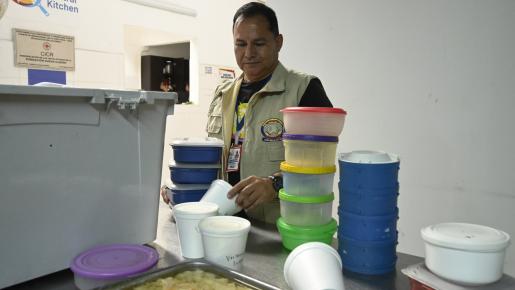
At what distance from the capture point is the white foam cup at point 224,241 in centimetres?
98

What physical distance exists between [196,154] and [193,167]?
0.17ft

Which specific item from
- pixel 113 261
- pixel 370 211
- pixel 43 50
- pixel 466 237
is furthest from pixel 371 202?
pixel 43 50

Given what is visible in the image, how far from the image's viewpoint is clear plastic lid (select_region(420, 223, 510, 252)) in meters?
0.75

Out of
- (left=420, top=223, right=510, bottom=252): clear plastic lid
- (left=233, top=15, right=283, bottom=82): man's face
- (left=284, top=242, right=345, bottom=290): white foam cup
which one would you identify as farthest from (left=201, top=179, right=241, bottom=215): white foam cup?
(left=233, top=15, right=283, bottom=82): man's face

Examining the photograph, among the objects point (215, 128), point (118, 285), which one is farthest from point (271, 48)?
point (118, 285)

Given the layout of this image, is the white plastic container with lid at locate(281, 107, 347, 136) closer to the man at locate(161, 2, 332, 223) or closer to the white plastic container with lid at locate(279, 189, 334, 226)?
the white plastic container with lid at locate(279, 189, 334, 226)

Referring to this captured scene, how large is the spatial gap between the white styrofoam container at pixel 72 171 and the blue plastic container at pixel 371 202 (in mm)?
563

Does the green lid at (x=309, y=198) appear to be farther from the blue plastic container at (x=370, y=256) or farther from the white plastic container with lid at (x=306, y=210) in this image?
the blue plastic container at (x=370, y=256)

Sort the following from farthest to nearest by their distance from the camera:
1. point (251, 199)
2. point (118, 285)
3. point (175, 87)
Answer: point (175, 87), point (251, 199), point (118, 285)

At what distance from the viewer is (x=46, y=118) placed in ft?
2.94

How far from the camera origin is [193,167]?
1453 millimetres

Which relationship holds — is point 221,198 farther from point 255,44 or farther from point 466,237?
point 255,44

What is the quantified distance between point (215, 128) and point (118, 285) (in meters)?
1.23

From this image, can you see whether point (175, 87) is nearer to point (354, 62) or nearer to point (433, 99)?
point (354, 62)
